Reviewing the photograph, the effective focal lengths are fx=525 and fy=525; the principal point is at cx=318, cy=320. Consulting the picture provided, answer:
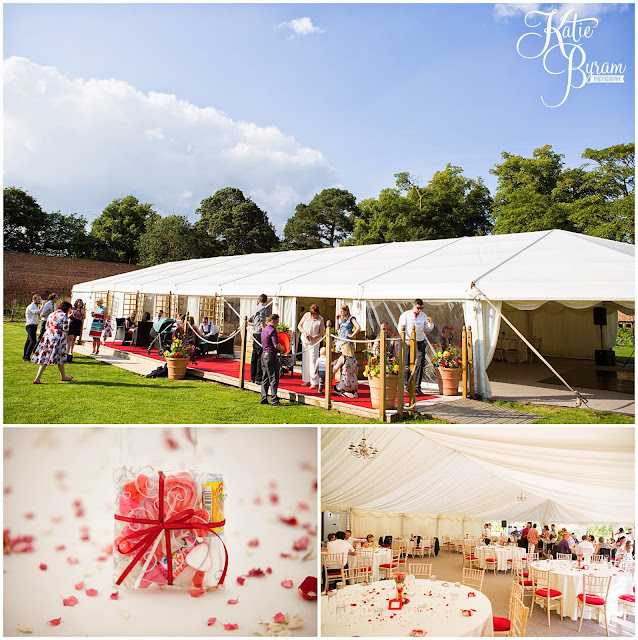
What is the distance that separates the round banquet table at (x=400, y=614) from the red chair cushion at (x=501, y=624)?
1.02ft

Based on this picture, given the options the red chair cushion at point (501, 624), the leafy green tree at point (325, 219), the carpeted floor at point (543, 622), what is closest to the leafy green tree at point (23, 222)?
the leafy green tree at point (325, 219)

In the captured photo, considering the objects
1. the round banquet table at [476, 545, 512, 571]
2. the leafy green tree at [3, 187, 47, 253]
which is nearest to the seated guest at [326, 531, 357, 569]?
the round banquet table at [476, 545, 512, 571]

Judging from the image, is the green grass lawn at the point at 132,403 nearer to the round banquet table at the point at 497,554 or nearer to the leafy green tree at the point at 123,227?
the round banquet table at the point at 497,554

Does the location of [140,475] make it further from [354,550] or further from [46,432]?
[354,550]

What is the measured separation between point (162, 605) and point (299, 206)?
34.9 metres

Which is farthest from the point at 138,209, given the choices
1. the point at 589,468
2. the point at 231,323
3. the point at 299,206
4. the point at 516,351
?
the point at 589,468

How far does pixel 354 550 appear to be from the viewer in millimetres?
5234

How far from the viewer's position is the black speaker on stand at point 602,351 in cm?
1190

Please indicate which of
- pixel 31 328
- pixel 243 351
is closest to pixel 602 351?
pixel 243 351

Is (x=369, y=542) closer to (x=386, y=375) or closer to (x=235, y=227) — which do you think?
(x=386, y=375)

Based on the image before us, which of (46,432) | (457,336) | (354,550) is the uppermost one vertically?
(457,336)

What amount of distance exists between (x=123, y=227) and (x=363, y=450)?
1497 inches

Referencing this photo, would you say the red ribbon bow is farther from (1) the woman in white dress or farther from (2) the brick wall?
(2) the brick wall

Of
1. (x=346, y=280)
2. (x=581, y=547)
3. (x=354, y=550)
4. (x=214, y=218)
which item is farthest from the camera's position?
(x=214, y=218)
